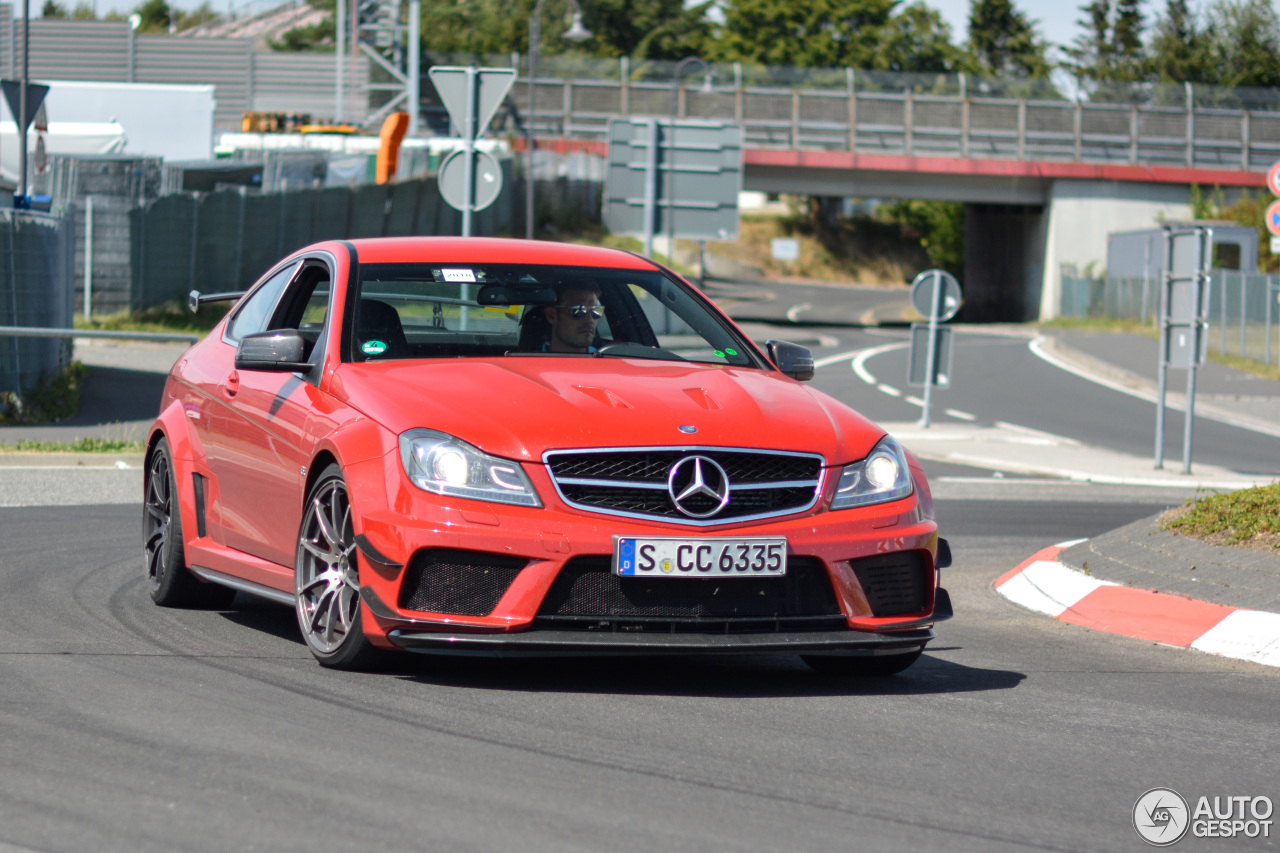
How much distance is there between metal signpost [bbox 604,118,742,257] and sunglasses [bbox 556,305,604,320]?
2380cm

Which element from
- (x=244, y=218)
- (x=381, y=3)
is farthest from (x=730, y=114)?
(x=244, y=218)

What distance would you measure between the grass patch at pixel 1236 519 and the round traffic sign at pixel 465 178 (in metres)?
8.98

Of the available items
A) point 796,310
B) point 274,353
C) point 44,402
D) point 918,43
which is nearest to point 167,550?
point 274,353

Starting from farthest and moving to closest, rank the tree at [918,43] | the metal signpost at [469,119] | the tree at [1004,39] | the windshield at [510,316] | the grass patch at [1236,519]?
the tree at [1004,39] → the tree at [918,43] → the metal signpost at [469,119] → the grass patch at [1236,519] → the windshield at [510,316]

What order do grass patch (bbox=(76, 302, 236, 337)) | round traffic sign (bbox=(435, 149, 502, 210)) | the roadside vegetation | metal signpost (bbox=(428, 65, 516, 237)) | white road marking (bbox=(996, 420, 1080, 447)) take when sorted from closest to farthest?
metal signpost (bbox=(428, 65, 516, 237)) → round traffic sign (bbox=(435, 149, 502, 210)) → white road marking (bbox=(996, 420, 1080, 447)) → grass patch (bbox=(76, 302, 236, 337)) → the roadside vegetation

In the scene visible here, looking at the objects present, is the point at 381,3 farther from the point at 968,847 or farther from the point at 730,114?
the point at 968,847

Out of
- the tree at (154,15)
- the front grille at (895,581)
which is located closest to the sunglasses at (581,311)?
the front grille at (895,581)

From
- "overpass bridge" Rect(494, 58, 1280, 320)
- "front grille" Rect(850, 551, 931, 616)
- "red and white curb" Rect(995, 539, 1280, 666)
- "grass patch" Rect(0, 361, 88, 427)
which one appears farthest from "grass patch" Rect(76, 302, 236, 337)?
"overpass bridge" Rect(494, 58, 1280, 320)

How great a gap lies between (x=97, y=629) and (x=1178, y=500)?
1061cm

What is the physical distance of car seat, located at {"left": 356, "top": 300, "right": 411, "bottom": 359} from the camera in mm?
6500

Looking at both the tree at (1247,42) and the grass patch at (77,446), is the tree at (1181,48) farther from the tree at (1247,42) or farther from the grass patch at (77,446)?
the grass patch at (77,446)

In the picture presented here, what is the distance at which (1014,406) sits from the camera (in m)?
27.4

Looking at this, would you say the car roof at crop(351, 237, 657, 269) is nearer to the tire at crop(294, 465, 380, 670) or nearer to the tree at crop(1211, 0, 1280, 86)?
the tire at crop(294, 465, 380, 670)

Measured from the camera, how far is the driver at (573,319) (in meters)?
6.82
